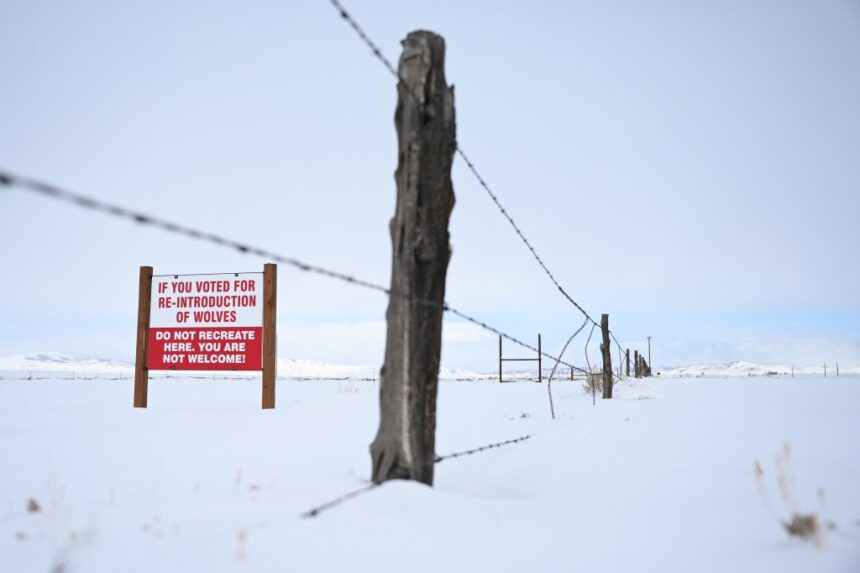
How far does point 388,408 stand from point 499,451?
257cm

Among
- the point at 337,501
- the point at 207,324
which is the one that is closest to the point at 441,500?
the point at 337,501

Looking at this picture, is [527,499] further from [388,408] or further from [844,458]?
[844,458]

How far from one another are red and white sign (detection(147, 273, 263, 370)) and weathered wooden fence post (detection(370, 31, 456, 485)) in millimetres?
7766

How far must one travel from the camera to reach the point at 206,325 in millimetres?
11469

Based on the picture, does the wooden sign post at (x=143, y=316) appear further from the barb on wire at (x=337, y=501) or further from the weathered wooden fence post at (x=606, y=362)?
the barb on wire at (x=337, y=501)

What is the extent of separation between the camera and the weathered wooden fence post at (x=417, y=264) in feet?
11.5

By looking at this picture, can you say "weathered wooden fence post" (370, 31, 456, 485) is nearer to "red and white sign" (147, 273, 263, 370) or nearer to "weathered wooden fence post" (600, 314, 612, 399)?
"red and white sign" (147, 273, 263, 370)

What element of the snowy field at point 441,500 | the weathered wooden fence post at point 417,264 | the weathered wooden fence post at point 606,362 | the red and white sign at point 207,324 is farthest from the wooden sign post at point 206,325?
the weathered wooden fence post at point 417,264

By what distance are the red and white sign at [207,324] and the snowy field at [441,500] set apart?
354 cm

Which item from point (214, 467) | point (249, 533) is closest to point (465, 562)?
point (249, 533)

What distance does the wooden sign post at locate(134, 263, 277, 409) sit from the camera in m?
11.0

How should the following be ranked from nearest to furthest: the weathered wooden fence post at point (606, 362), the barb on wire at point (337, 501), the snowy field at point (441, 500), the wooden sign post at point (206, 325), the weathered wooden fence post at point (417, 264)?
the snowy field at point (441, 500), the barb on wire at point (337, 501), the weathered wooden fence post at point (417, 264), the wooden sign post at point (206, 325), the weathered wooden fence post at point (606, 362)

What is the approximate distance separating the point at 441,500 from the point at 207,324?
9.11 metres

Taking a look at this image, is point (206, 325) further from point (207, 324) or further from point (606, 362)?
point (606, 362)
